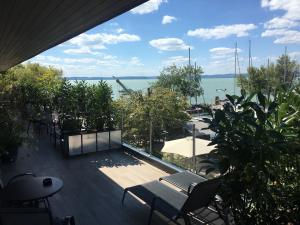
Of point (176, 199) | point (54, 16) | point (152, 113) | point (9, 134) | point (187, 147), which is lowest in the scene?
point (176, 199)

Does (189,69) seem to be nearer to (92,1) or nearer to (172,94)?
(172,94)

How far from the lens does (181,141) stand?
7070 millimetres

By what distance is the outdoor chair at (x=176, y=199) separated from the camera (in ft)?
11.4

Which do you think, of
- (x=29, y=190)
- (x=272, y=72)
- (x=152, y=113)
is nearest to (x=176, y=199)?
(x=29, y=190)

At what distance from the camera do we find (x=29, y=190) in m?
3.87

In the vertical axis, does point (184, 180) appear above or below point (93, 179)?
above

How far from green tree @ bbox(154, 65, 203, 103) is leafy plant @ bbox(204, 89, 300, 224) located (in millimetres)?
33069

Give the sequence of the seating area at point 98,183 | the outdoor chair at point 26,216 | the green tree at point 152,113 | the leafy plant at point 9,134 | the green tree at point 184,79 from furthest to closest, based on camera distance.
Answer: the green tree at point 184,79
the green tree at point 152,113
the leafy plant at point 9,134
the seating area at point 98,183
the outdoor chair at point 26,216

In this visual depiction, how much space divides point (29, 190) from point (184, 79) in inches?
1311

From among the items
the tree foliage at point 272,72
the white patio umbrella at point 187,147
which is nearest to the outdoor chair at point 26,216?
the white patio umbrella at point 187,147

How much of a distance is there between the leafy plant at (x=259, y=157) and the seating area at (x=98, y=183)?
103cm

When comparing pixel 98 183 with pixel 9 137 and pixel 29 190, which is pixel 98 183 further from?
pixel 9 137

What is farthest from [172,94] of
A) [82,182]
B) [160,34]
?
[160,34]

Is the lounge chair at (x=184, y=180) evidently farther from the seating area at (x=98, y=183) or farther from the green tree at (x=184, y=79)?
the green tree at (x=184, y=79)
